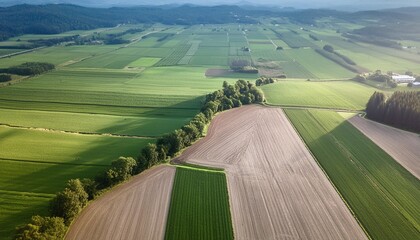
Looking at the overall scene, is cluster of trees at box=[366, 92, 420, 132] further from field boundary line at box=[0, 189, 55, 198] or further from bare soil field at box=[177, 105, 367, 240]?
field boundary line at box=[0, 189, 55, 198]

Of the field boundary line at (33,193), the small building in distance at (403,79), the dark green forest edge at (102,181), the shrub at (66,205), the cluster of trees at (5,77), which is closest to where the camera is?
the dark green forest edge at (102,181)

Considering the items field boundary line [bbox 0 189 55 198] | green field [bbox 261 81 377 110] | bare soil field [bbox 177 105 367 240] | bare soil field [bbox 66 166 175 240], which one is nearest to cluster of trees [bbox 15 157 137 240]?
bare soil field [bbox 66 166 175 240]

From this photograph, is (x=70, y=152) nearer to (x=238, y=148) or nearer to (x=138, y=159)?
(x=138, y=159)

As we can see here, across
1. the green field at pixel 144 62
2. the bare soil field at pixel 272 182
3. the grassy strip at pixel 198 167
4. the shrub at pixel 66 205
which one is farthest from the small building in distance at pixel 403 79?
the shrub at pixel 66 205

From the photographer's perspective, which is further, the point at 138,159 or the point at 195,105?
the point at 195,105

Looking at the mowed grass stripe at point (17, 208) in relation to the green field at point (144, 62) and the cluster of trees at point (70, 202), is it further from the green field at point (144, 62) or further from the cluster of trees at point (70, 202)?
the green field at point (144, 62)

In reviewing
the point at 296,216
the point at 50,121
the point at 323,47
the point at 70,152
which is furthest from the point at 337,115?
the point at 323,47
